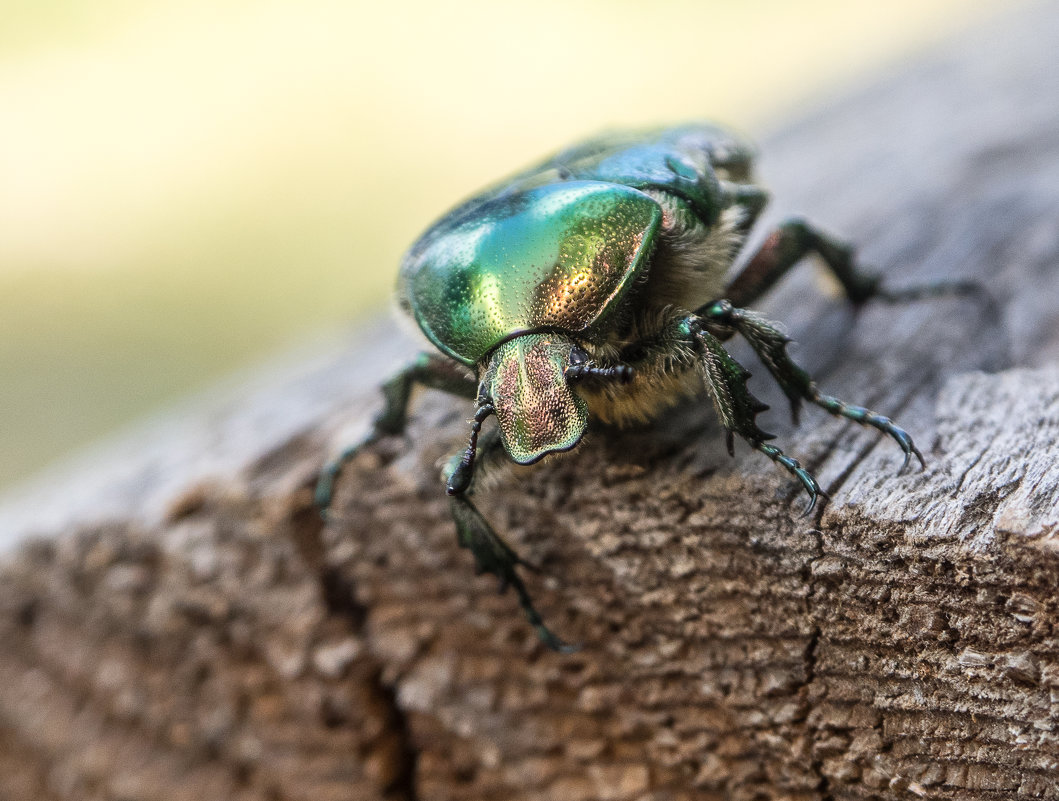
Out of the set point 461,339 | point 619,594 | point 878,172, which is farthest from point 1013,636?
point 878,172

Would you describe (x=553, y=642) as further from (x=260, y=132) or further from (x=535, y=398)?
(x=260, y=132)

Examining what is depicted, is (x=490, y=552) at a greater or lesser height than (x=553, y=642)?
greater

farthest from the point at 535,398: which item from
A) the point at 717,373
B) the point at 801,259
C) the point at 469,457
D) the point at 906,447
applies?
the point at 801,259

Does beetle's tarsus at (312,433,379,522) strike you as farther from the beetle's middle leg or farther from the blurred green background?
the blurred green background

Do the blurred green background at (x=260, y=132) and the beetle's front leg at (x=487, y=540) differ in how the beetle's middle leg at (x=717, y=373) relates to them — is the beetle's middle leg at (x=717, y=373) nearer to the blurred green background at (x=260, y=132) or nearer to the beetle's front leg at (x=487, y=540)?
the beetle's front leg at (x=487, y=540)

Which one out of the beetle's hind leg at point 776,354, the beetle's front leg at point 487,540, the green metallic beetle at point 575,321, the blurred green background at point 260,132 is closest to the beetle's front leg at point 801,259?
the green metallic beetle at point 575,321

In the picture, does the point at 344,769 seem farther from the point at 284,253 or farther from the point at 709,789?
the point at 284,253
